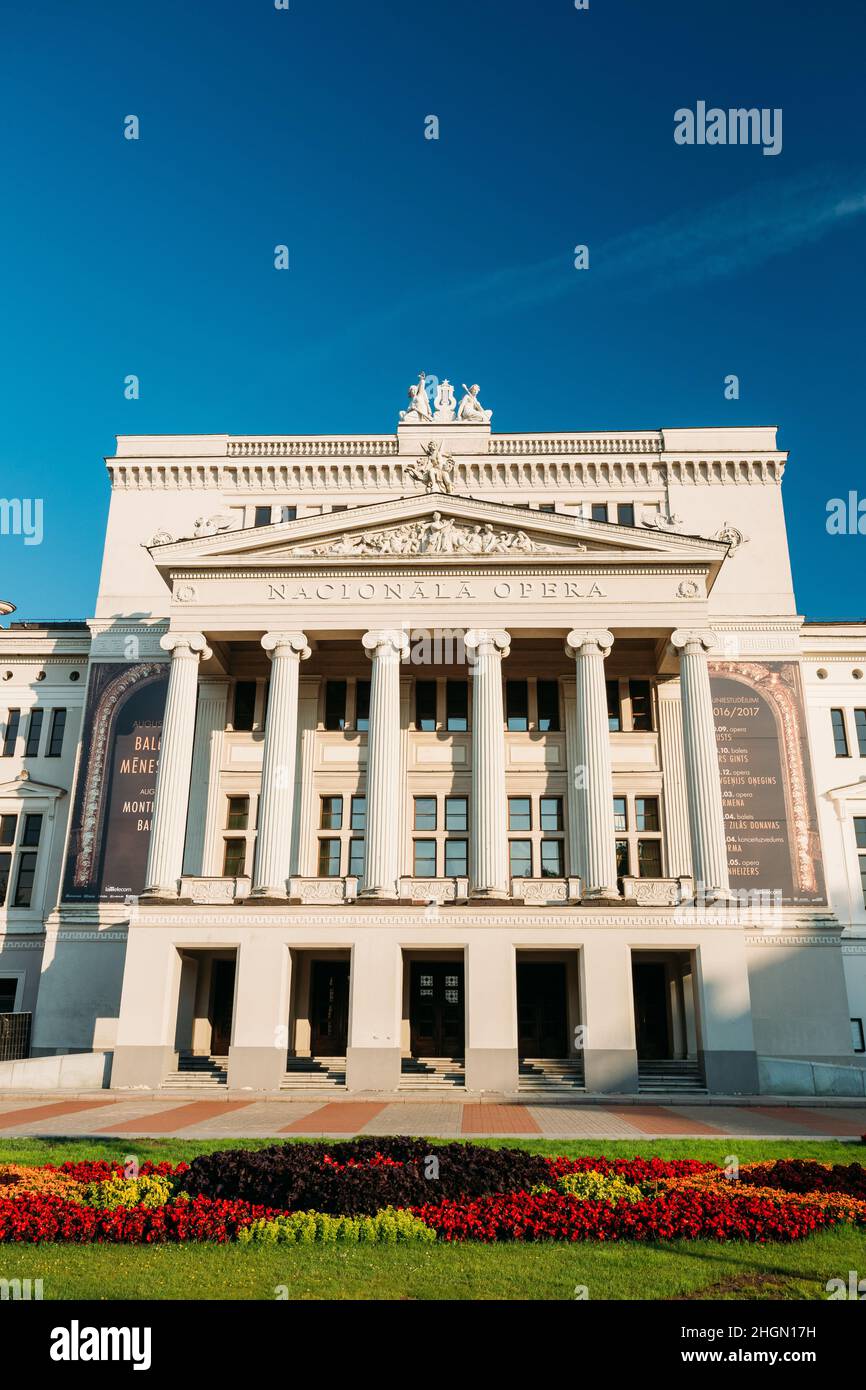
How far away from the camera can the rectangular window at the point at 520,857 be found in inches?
1518

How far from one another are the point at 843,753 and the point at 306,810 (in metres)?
24.4

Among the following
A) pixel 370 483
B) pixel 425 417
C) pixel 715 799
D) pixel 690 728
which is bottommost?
pixel 715 799

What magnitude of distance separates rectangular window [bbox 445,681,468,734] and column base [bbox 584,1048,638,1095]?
45.8 feet

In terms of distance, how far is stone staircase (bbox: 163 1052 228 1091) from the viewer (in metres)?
32.0

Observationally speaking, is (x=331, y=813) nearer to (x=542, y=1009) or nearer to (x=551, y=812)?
(x=551, y=812)

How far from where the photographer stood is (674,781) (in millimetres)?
39438

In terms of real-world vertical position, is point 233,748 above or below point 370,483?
below

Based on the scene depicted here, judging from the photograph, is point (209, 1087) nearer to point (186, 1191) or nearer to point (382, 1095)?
point (382, 1095)

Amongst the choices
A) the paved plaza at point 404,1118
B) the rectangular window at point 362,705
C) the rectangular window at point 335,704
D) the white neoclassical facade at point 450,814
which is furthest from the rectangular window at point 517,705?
the paved plaza at point 404,1118

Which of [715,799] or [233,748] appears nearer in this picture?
[715,799]

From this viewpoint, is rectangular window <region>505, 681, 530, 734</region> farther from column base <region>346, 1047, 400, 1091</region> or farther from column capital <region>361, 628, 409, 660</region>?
column base <region>346, 1047, 400, 1091</region>
